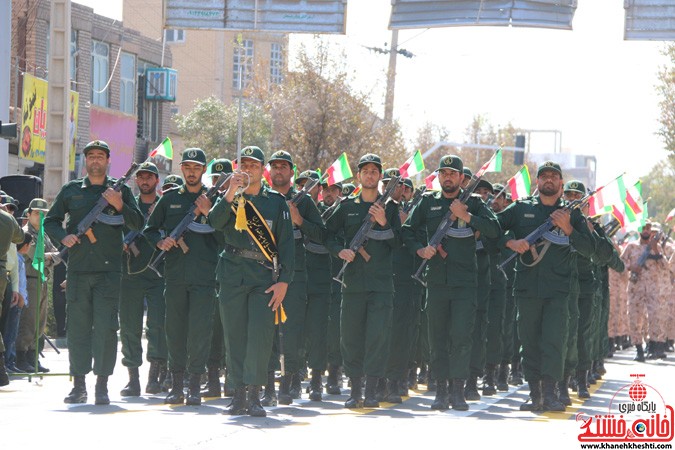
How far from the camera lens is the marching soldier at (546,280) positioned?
13.6m

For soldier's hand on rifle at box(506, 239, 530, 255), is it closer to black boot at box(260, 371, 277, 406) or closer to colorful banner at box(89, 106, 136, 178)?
black boot at box(260, 371, 277, 406)

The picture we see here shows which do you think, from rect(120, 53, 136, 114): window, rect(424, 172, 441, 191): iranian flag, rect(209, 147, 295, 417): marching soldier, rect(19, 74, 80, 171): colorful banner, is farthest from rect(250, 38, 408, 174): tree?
rect(209, 147, 295, 417): marching soldier

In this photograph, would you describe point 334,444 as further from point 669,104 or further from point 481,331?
point 669,104

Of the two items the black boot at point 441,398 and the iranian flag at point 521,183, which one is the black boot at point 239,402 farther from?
the iranian flag at point 521,183

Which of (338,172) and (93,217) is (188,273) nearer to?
(93,217)

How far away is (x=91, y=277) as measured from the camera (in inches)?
525

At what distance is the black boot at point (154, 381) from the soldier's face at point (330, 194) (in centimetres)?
301

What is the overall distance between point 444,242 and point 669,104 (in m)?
35.9

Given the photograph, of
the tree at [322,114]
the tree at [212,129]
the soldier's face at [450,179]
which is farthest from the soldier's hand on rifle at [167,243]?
the tree at [212,129]

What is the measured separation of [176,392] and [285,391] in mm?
1070

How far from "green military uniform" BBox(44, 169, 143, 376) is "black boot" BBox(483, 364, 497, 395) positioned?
446 cm

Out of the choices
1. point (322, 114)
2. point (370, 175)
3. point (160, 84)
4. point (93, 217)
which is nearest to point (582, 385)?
point (370, 175)

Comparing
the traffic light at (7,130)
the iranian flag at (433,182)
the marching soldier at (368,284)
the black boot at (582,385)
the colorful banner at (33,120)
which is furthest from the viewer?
the colorful banner at (33,120)

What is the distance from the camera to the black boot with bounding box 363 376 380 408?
1362cm
